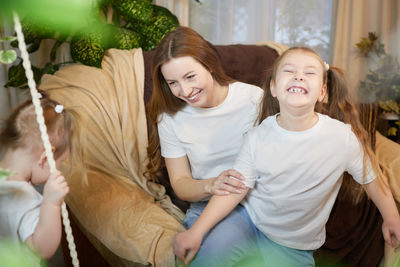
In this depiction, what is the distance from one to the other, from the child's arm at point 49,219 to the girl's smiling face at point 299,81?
57 cm

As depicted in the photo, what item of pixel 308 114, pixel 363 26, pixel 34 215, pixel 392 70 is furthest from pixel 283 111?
pixel 363 26

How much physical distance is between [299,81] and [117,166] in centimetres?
84

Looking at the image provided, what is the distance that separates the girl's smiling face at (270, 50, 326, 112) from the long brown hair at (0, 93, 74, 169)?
1.78 ft

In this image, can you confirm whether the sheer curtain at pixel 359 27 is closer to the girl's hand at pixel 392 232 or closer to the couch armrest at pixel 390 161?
the couch armrest at pixel 390 161

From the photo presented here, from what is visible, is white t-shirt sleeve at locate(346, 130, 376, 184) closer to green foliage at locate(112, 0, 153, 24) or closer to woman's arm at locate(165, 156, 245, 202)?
woman's arm at locate(165, 156, 245, 202)

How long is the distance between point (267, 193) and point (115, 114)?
74 cm

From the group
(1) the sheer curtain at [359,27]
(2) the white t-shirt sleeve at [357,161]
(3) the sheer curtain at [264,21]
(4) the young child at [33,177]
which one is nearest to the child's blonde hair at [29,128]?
(4) the young child at [33,177]

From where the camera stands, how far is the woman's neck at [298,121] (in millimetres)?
988

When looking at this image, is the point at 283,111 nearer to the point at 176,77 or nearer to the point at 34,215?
the point at 176,77

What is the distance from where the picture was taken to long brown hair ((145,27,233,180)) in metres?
1.12

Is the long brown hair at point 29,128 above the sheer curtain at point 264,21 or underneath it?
underneath

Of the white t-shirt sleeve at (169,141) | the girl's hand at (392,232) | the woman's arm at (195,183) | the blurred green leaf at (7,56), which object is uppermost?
the blurred green leaf at (7,56)

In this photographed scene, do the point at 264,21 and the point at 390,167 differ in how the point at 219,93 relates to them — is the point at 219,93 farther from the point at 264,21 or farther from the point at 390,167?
the point at 264,21

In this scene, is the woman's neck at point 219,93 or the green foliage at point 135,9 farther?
the green foliage at point 135,9
